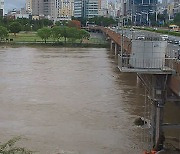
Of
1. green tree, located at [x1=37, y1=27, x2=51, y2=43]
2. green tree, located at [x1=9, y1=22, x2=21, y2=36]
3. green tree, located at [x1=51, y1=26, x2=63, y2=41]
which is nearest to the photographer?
green tree, located at [x1=37, y1=27, x2=51, y2=43]

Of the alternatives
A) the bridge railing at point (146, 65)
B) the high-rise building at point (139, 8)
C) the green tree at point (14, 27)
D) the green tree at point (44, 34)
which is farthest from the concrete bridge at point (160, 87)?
the green tree at point (14, 27)

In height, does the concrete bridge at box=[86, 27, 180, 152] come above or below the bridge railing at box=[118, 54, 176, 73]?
below

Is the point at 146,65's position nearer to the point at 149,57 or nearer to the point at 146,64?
the point at 146,64

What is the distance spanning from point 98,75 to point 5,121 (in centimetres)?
1651

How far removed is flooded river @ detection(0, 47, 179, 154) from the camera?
15375 millimetres

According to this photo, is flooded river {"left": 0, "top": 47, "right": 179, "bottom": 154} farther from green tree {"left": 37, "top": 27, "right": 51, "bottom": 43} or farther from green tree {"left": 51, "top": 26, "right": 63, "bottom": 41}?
green tree {"left": 51, "top": 26, "right": 63, "bottom": 41}

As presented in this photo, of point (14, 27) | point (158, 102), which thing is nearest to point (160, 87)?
point (158, 102)

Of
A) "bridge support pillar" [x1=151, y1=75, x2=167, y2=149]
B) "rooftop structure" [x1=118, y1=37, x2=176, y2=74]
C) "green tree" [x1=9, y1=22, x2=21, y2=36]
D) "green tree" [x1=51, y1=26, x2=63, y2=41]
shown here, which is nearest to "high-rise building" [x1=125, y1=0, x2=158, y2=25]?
"green tree" [x1=51, y1=26, x2=63, y2=41]

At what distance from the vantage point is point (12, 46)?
6712 cm

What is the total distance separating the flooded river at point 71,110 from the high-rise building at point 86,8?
149 meters

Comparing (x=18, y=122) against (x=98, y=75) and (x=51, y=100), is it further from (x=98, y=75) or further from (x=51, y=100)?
(x=98, y=75)

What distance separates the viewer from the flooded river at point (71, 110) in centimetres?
1538

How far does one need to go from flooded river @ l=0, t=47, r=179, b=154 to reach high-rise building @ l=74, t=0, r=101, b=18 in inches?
5869

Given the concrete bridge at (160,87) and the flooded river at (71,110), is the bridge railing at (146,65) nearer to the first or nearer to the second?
the concrete bridge at (160,87)
